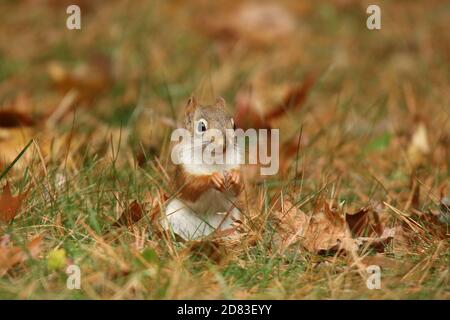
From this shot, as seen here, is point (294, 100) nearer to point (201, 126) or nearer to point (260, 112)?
point (260, 112)

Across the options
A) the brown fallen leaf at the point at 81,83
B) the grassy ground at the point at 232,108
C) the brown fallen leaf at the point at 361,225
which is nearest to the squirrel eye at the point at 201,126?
the grassy ground at the point at 232,108

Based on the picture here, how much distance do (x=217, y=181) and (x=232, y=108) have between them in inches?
58.9

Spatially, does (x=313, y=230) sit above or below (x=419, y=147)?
below

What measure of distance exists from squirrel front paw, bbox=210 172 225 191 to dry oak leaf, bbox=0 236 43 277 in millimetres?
583

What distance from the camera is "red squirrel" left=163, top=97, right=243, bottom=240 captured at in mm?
2598

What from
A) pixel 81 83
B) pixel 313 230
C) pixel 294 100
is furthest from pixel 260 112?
pixel 313 230

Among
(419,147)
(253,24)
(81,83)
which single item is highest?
(253,24)

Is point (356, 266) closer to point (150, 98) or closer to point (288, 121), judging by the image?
point (288, 121)

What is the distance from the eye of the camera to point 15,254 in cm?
228

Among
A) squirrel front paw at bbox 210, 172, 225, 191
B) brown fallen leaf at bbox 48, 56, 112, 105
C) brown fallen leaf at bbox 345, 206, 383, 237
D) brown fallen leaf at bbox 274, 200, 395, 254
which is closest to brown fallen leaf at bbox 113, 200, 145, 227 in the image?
squirrel front paw at bbox 210, 172, 225, 191

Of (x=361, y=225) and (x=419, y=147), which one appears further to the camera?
(x=419, y=147)

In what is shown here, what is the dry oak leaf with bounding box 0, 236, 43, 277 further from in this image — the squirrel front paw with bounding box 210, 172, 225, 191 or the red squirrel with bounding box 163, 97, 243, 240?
the squirrel front paw with bounding box 210, 172, 225, 191

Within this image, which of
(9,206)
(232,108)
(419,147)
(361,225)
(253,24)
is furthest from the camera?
(253,24)

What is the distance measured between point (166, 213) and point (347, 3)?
3591 millimetres
